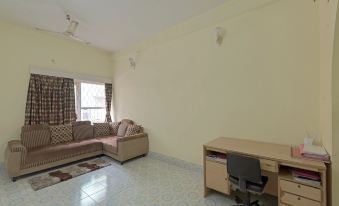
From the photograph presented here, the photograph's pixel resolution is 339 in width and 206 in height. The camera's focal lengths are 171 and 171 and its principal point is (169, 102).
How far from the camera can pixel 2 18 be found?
127 inches

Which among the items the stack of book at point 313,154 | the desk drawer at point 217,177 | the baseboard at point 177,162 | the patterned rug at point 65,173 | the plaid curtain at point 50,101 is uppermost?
the plaid curtain at point 50,101

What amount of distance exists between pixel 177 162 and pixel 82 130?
2.51 meters

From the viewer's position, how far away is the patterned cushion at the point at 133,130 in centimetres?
406

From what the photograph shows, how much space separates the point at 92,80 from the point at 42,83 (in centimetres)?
118

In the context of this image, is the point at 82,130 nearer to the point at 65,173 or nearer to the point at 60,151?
the point at 60,151

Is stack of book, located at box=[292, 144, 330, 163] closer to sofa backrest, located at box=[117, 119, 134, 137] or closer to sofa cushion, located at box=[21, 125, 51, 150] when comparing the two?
sofa backrest, located at box=[117, 119, 134, 137]

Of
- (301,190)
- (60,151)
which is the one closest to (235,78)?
(301,190)

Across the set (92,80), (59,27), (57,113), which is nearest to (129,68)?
(92,80)

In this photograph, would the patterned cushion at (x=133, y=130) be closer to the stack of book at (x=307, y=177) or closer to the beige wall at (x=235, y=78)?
the beige wall at (x=235, y=78)

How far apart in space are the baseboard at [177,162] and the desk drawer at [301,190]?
151cm

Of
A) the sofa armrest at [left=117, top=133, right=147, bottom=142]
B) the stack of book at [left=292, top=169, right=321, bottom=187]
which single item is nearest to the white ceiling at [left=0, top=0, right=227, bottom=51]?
the sofa armrest at [left=117, top=133, right=147, bottom=142]

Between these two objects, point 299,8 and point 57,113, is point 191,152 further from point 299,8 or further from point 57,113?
point 57,113

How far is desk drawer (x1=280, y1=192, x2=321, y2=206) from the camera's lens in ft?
5.42

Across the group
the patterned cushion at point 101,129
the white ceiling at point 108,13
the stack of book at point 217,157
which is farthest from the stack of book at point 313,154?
the patterned cushion at point 101,129
